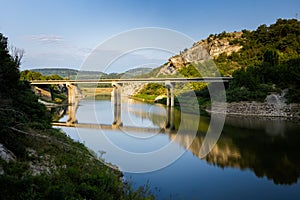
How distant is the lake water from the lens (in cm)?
945

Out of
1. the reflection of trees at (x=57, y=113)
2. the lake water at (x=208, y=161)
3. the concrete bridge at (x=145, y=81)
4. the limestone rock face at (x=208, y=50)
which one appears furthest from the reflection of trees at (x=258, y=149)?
the limestone rock face at (x=208, y=50)

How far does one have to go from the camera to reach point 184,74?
52.2 meters

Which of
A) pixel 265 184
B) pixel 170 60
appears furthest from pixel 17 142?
pixel 170 60

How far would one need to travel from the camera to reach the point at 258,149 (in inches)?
582

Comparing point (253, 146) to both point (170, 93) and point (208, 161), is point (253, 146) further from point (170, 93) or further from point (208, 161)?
point (170, 93)

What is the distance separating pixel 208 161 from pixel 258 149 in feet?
12.1

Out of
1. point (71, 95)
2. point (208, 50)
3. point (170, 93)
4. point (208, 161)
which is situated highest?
point (208, 50)

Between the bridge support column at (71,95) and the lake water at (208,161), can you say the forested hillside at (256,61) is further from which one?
the bridge support column at (71,95)

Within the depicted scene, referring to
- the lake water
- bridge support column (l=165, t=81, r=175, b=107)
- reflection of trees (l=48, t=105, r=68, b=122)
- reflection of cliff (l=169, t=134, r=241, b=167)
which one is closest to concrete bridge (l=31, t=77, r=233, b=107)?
bridge support column (l=165, t=81, r=175, b=107)

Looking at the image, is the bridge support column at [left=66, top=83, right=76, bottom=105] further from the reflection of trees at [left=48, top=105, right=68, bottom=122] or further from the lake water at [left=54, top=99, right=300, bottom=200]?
the lake water at [left=54, top=99, right=300, bottom=200]

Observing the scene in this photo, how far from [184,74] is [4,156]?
157ft

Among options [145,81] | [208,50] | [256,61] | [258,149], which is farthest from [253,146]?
A: [208,50]

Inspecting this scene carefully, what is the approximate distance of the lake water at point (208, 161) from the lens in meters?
9.45

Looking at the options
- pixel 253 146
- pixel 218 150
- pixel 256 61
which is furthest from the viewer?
pixel 256 61
